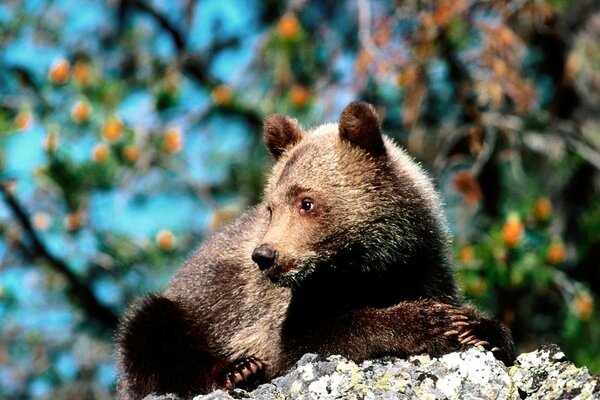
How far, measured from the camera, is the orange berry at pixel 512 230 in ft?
29.2

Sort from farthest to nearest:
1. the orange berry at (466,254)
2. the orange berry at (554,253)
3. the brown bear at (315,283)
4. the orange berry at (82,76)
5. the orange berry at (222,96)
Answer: the orange berry at (222,96) < the orange berry at (82,76) < the orange berry at (554,253) < the orange berry at (466,254) < the brown bear at (315,283)

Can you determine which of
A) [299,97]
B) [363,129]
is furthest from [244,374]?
[299,97]

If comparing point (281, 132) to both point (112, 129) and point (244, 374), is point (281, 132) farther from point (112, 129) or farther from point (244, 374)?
point (112, 129)

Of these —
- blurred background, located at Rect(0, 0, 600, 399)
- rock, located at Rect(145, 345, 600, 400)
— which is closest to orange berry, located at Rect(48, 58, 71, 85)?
blurred background, located at Rect(0, 0, 600, 399)

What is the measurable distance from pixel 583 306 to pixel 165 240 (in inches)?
171

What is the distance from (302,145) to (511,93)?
448cm

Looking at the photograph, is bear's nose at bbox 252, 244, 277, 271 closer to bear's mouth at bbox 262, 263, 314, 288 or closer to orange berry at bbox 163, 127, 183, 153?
bear's mouth at bbox 262, 263, 314, 288

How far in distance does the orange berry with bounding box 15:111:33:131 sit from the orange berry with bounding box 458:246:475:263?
14.5ft

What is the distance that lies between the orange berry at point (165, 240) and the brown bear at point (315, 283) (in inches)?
168

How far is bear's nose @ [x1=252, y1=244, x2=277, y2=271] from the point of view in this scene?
464 cm

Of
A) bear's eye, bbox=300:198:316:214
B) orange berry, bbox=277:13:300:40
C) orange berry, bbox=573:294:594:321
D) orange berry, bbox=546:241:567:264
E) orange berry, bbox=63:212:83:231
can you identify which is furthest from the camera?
orange berry, bbox=277:13:300:40

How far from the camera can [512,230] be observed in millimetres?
8945

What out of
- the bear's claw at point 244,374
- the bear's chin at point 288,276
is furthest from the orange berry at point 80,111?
the bear's chin at point 288,276

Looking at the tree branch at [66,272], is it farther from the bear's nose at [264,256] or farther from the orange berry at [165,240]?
the bear's nose at [264,256]
